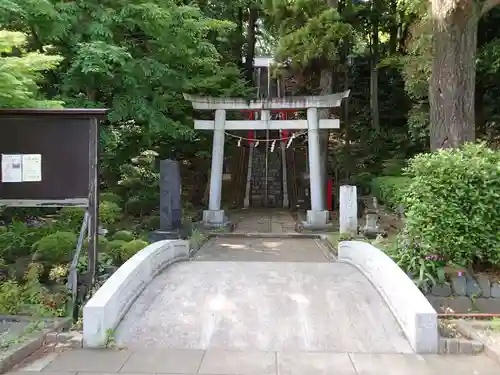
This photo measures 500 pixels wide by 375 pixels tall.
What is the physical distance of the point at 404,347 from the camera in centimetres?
540

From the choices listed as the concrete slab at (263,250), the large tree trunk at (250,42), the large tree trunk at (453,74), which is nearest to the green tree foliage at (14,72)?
the concrete slab at (263,250)

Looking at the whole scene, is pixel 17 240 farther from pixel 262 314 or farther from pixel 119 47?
pixel 262 314

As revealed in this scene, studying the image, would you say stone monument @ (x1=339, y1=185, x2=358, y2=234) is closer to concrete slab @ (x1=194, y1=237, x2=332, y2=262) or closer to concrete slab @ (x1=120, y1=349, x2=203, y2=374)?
concrete slab @ (x1=194, y1=237, x2=332, y2=262)

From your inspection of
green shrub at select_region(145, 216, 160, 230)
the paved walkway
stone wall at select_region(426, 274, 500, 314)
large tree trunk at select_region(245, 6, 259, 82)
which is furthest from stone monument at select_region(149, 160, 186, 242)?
large tree trunk at select_region(245, 6, 259, 82)

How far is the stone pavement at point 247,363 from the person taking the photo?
4.75m

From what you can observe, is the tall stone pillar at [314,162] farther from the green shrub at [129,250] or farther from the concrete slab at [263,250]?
the green shrub at [129,250]

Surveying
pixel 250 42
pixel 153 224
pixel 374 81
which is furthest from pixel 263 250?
pixel 250 42

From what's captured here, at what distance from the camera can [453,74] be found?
35.1 ft

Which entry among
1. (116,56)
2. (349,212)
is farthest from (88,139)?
(349,212)

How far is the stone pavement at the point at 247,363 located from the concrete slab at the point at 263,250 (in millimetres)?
5599

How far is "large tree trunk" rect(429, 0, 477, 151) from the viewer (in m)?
10.6

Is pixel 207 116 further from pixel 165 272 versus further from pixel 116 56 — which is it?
pixel 165 272

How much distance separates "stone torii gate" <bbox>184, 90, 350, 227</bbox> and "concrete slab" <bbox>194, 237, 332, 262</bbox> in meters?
2.52

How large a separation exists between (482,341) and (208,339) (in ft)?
9.59
